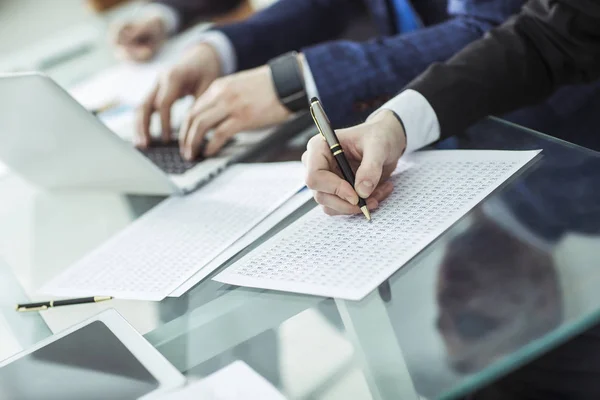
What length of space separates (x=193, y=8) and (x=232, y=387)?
4.83 feet

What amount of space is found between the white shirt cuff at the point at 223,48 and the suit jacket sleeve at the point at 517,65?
53 cm

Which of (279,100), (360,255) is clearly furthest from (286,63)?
(360,255)

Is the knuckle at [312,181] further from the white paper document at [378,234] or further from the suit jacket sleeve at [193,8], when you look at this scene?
the suit jacket sleeve at [193,8]

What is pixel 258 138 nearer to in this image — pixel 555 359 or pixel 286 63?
pixel 286 63

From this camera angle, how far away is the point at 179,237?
0.81 m

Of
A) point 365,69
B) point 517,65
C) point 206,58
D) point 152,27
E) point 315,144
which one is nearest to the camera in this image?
point 315,144

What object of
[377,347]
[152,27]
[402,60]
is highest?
[152,27]

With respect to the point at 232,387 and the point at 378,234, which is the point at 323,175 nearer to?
the point at 378,234

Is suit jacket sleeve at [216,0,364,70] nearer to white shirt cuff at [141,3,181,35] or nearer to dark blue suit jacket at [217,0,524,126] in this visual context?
dark blue suit jacket at [217,0,524,126]

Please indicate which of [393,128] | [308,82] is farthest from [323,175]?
[308,82]

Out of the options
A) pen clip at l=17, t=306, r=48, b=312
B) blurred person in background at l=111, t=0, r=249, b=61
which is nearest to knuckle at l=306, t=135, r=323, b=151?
pen clip at l=17, t=306, r=48, b=312

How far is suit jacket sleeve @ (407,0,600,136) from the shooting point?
0.83 meters

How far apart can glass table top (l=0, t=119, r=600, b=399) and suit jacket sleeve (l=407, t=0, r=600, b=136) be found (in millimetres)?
91

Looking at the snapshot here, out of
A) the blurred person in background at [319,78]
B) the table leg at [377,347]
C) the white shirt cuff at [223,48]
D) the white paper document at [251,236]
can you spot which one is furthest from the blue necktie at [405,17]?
the table leg at [377,347]
